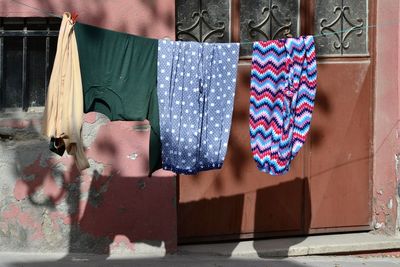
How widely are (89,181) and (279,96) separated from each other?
1935mm

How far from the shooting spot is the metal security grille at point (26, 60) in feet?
23.7

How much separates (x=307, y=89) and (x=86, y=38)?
1.77 m

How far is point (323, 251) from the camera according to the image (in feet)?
25.2

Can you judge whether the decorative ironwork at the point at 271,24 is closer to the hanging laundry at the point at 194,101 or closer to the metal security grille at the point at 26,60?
the hanging laundry at the point at 194,101

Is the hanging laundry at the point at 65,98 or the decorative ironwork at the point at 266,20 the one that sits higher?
the decorative ironwork at the point at 266,20

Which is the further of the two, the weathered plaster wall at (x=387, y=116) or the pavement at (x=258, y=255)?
the weathered plaster wall at (x=387, y=116)

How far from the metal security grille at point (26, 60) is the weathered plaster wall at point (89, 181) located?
0.16m

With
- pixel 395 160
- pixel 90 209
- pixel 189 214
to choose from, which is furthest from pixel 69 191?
pixel 395 160

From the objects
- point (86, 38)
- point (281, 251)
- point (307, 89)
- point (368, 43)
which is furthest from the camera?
point (368, 43)

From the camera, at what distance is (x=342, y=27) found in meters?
8.07

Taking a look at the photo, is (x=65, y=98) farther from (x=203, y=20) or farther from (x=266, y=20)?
(x=266, y=20)

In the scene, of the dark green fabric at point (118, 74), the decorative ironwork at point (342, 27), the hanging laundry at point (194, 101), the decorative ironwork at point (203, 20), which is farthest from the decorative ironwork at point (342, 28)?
the dark green fabric at point (118, 74)

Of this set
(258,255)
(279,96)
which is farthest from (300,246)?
(279,96)

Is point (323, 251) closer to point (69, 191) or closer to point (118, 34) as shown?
point (69, 191)
